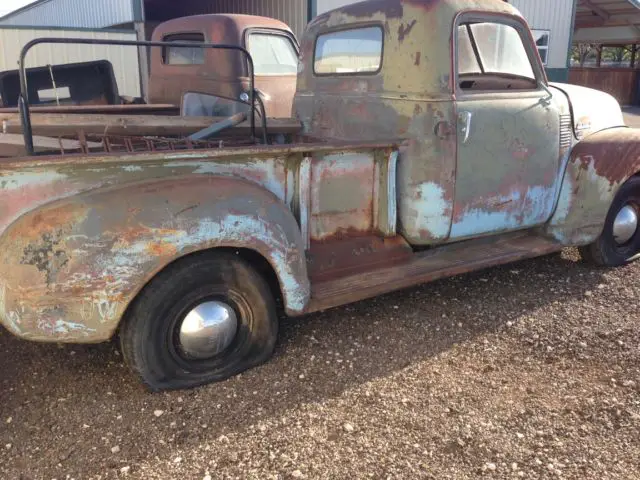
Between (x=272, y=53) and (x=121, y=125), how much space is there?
3.06 meters

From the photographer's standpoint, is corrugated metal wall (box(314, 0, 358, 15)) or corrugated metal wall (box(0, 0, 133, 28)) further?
corrugated metal wall (box(0, 0, 133, 28))

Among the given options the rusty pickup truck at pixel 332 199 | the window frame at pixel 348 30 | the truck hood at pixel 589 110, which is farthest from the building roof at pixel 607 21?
the window frame at pixel 348 30

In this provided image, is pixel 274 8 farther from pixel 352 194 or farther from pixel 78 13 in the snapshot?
pixel 352 194

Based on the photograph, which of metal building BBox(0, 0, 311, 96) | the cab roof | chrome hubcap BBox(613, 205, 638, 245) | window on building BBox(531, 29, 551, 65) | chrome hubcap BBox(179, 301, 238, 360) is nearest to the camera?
chrome hubcap BBox(179, 301, 238, 360)

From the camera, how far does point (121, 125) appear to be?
12.1ft

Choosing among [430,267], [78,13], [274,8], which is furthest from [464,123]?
[78,13]

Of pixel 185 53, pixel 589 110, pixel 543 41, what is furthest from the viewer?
pixel 543 41

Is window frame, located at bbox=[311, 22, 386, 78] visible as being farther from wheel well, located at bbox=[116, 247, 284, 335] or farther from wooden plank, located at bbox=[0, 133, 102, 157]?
wooden plank, located at bbox=[0, 133, 102, 157]

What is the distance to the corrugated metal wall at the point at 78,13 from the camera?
40.8 ft

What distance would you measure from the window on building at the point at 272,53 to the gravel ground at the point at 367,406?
3.47 m

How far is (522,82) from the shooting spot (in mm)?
3855

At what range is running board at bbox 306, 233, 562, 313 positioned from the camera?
10.4ft

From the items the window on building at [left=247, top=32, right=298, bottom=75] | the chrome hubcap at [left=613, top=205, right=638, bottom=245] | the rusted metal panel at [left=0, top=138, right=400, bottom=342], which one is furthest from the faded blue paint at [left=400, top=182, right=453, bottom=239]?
the window on building at [left=247, top=32, right=298, bottom=75]

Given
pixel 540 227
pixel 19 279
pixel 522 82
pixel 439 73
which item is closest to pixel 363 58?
pixel 439 73
